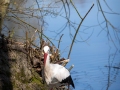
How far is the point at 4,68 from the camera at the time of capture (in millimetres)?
2332

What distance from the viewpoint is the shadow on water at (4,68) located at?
2164mm

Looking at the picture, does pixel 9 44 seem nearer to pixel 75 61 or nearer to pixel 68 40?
pixel 75 61

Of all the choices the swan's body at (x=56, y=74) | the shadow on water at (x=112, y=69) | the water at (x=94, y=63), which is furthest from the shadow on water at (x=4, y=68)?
the shadow on water at (x=112, y=69)

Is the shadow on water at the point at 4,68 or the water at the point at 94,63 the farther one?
the water at the point at 94,63

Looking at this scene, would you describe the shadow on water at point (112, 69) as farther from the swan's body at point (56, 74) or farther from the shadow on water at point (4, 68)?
the shadow on water at point (4, 68)

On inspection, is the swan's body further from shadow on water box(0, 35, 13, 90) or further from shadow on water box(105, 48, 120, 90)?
shadow on water box(105, 48, 120, 90)

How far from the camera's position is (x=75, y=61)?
4.99 metres

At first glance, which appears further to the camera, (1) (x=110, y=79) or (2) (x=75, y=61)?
(2) (x=75, y=61)

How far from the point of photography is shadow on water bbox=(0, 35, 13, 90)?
216cm

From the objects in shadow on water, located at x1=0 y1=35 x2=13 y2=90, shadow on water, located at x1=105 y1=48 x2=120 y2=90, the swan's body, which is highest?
shadow on water, located at x1=0 y1=35 x2=13 y2=90

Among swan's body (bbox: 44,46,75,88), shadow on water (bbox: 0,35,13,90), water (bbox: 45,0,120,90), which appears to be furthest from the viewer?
water (bbox: 45,0,120,90)

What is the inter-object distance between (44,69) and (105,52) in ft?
9.07

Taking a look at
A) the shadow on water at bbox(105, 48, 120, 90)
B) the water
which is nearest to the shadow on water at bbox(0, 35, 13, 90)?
the water

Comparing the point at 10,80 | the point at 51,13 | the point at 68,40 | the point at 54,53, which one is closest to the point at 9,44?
the point at 10,80
